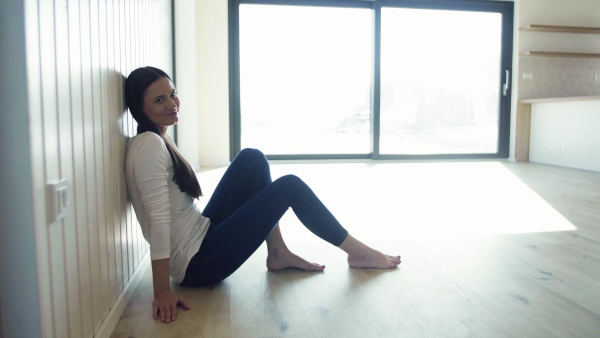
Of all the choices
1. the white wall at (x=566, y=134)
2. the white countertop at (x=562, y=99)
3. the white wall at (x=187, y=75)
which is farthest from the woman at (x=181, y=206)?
the white wall at (x=566, y=134)

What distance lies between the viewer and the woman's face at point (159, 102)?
1506 mm

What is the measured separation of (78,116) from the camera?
1.09 m

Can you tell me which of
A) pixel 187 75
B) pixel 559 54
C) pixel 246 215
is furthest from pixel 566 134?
pixel 246 215

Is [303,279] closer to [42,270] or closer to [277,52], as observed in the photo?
[42,270]

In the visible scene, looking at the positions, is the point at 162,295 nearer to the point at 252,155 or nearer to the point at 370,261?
the point at 252,155

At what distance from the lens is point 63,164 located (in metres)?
0.98

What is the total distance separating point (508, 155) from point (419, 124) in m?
1.26

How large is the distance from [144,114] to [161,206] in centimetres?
32

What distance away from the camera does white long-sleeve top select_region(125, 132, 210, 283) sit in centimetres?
139

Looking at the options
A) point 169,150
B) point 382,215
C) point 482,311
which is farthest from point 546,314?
point 382,215

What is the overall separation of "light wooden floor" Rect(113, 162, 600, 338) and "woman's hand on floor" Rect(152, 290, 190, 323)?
3 cm

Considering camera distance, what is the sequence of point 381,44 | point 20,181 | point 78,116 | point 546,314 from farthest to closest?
point 381,44 → point 546,314 → point 78,116 → point 20,181

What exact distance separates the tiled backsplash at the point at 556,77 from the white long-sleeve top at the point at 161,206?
5704 mm

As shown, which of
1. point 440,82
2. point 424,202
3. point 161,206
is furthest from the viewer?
point 440,82
